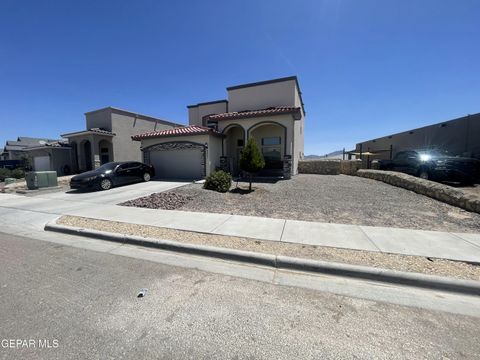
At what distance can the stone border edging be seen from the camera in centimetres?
685

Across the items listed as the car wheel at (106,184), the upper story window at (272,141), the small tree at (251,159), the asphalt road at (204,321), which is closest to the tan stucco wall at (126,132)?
the car wheel at (106,184)

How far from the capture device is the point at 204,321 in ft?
7.98


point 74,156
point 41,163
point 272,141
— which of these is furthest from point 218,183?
point 41,163

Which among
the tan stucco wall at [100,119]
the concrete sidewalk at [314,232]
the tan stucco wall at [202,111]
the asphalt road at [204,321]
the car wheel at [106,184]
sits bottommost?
the asphalt road at [204,321]

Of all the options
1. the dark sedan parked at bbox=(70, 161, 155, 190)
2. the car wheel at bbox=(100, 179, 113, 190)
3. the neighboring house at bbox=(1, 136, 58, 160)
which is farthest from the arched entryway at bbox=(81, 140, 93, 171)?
the neighboring house at bbox=(1, 136, 58, 160)

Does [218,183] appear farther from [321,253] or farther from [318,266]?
[318,266]

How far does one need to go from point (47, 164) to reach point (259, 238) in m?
25.8

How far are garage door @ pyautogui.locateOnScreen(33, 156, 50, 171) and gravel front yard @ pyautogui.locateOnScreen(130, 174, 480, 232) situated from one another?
19.8 m

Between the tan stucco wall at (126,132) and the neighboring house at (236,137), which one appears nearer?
the neighboring house at (236,137)

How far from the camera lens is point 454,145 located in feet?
54.8

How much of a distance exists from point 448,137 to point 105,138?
97.8 feet

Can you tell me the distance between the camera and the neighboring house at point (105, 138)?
19.1 meters

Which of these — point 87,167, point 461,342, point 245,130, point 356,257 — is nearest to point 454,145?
point 245,130

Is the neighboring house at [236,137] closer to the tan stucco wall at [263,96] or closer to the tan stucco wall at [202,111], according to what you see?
the tan stucco wall at [263,96]
